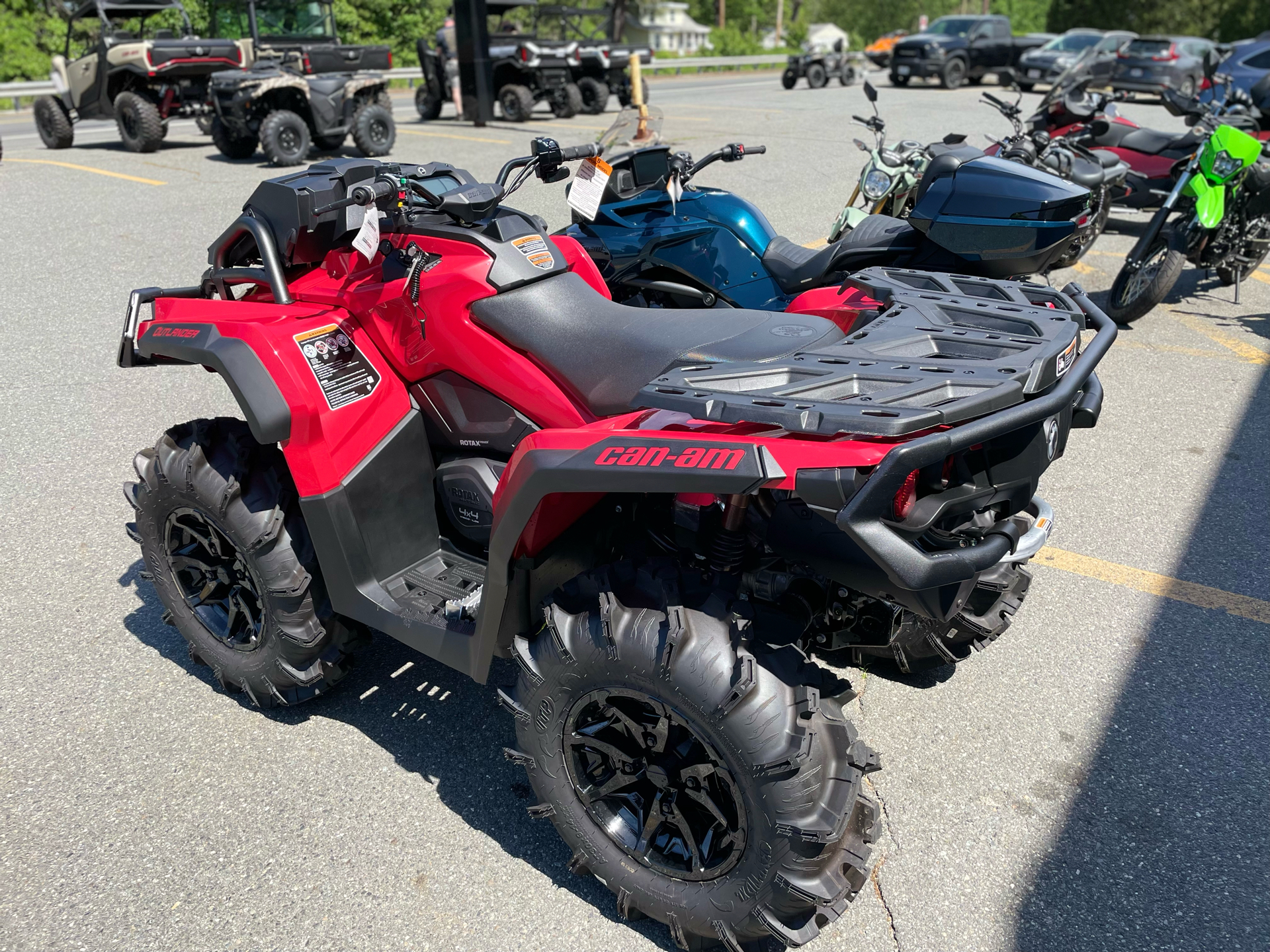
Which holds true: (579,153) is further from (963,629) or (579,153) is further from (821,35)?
(821,35)

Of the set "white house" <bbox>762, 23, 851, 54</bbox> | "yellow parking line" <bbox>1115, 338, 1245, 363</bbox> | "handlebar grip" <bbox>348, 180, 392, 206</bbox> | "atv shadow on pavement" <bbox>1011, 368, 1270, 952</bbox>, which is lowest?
"atv shadow on pavement" <bbox>1011, 368, 1270, 952</bbox>

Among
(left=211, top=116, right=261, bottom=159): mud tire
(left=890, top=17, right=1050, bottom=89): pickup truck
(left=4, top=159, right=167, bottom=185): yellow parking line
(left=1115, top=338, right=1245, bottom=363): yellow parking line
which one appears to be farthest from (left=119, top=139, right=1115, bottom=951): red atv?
(left=890, top=17, right=1050, bottom=89): pickup truck

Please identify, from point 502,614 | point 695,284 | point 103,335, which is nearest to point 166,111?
point 103,335

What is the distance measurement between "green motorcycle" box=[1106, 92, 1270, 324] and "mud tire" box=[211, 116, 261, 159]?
1038 cm

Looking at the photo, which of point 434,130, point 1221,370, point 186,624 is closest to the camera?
point 186,624

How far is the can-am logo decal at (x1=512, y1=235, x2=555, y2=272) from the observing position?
7.90 ft

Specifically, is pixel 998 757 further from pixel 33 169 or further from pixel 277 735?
pixel 33 169

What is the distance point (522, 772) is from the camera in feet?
8.66

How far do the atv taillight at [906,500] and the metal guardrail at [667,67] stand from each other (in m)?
13.5

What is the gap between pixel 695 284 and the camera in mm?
4500

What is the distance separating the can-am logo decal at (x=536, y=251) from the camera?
241 centimetres

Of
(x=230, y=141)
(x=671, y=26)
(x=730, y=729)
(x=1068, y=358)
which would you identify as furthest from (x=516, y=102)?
(x=671, y=26)

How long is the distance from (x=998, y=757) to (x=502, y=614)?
1545 millimetres

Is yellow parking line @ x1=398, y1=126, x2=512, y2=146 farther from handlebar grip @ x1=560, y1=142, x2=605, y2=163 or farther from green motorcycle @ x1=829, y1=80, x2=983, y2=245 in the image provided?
handlebar grip @ x1=560, y1=142, x2=605, y2=163
